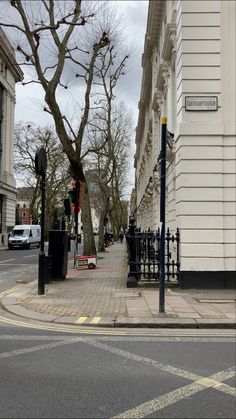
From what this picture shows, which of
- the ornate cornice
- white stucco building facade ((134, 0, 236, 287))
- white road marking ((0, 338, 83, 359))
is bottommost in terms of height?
white road marking ((0, 338, 83, 359))

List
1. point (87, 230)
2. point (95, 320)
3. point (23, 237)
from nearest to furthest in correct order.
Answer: point (95, 320), point (87, 230), point (23, 237)

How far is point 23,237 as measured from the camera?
4491cm

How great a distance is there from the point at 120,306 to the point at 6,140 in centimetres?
4794

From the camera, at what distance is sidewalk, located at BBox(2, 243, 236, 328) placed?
817 centimetres

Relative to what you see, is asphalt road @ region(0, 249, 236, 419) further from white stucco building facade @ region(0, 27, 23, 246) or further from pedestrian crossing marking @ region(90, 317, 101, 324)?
white stucco building facade @ region(0, 27, 23, 246)

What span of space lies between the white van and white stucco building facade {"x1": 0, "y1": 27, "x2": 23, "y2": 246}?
4.52m

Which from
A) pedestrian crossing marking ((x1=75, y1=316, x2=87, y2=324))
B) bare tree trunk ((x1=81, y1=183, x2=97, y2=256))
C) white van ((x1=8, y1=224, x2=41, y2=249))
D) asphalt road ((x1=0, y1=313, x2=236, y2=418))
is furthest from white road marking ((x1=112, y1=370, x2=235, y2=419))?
white van ((x1=8, y1=224, x2=41, y2=249))

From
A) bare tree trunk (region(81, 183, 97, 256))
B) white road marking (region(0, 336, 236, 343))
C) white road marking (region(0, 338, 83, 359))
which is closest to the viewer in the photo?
white road marking (region(0, 338, 83, 359))

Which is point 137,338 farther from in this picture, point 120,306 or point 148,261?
point 148,261

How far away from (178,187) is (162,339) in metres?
6.28

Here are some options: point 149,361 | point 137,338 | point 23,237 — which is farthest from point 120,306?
point 23,237

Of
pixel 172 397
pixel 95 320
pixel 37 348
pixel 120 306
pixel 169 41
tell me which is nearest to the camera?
pixel 172 397

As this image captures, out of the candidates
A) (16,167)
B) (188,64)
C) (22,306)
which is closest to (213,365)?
(22,306)

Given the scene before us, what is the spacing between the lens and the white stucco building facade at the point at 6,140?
167ft
